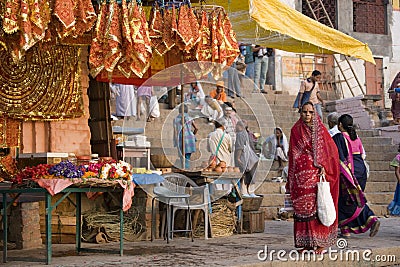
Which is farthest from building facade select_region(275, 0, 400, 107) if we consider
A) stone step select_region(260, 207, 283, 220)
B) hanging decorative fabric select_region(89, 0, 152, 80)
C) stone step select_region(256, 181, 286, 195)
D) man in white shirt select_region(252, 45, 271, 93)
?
hanging decorative fabric select_region(89, 0, 152, 80)

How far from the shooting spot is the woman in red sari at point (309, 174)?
8617 mm

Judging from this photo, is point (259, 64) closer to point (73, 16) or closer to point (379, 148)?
point (379, 148)

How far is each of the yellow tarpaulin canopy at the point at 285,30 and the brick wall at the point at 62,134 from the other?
234 centimetres

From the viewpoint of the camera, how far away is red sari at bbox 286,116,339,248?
28.2ft

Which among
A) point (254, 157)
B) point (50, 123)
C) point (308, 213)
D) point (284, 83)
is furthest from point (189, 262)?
point (284, 83)

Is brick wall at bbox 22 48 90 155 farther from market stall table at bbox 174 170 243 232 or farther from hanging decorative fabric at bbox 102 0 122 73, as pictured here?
hanging decorative fabric at bbox 102 0 122 73

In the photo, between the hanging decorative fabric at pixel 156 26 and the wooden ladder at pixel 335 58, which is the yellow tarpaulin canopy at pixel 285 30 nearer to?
the hanging decorative fabric at pixel 156 26

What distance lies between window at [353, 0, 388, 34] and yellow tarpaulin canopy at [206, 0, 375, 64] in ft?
48.3

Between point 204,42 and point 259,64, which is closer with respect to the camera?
point 204,42

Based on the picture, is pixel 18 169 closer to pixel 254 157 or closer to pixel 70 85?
pixel 70 85

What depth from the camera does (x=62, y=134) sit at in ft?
35.6

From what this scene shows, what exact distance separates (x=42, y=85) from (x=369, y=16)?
18.2m

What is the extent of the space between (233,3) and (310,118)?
2.47m

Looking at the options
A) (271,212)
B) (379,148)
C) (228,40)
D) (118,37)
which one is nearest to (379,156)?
(379,148)
